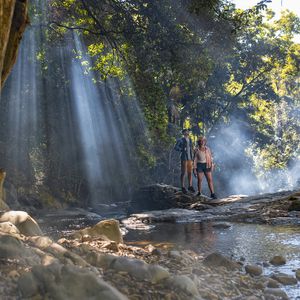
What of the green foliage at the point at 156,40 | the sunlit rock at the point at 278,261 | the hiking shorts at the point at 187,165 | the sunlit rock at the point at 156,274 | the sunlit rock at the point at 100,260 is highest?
the green foliage at the point at 156,40

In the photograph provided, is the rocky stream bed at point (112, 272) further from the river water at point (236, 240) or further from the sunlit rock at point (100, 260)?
the river water at point (236, 240)

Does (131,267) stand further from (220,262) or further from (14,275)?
(220,262)

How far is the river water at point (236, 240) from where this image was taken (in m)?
5.44

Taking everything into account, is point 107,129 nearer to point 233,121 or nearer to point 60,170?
point 60,170

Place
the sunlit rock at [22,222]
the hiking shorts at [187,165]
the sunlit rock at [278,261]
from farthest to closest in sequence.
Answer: the hiking shorts at [187,165] < the sunlit rock at [22,222] < the sunlit rock at [278,261]

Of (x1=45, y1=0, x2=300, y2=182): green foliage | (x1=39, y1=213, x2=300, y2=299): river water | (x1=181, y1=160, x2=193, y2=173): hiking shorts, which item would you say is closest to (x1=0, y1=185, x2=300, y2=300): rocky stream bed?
(x1=39, y1=213, x2=300, y2=299): river water

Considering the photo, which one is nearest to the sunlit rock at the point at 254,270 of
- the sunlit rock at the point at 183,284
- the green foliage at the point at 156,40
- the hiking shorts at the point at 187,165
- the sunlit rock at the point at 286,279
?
the sunlit rock at the point at 286,279

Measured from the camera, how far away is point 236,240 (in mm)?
7160

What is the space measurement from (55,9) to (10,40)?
862cm

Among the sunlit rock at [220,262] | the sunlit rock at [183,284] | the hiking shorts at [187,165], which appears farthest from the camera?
the hiking shorts at [187,165]

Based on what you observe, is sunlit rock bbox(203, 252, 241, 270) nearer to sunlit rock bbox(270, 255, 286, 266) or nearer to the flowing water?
the flowing water

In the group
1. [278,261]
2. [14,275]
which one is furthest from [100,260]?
[278,261]

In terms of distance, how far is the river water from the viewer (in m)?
5.44

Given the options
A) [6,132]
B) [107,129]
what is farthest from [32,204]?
[107,129]
